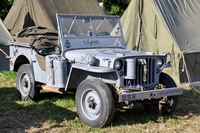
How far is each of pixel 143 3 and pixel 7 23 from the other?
223 inches

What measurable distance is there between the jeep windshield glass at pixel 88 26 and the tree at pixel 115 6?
15.3 metres

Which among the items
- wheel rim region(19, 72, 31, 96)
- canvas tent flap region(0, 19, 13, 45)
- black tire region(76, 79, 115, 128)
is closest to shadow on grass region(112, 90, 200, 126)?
black tire region(76, 79, 115, 128)

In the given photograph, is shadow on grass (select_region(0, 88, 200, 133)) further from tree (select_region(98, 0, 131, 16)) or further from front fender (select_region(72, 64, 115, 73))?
tree (select_region(98, 0, 131, 16))

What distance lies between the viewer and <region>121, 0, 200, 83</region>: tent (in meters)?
9.21

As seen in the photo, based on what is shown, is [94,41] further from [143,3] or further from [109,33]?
[143,3]

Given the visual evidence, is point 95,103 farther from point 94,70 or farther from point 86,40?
point 86,40

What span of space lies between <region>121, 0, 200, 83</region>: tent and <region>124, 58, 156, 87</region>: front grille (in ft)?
11.0

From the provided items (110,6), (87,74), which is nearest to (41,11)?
(87,74)

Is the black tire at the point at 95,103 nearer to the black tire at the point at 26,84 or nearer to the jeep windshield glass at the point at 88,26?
the jeep windshield glass at the point at 88,26

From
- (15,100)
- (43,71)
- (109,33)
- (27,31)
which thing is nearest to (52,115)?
(43,71)

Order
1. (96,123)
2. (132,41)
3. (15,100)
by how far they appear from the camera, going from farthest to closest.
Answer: (132,41)
(15,100)
(96,123)

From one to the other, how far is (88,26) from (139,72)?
153cm

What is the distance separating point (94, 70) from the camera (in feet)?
16.8

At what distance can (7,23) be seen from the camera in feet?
42.9
